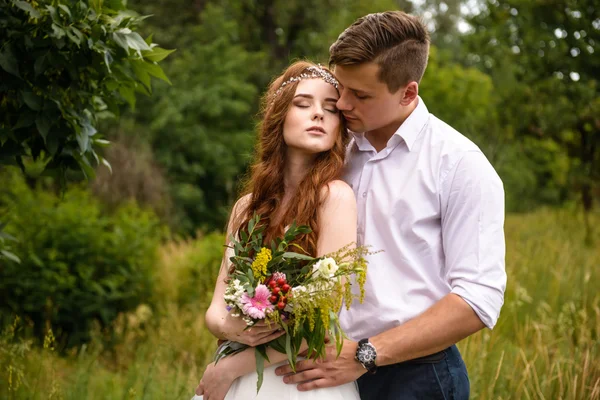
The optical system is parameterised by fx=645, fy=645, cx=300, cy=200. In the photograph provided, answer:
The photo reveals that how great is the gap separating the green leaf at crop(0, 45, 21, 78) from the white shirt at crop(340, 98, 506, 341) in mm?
1703

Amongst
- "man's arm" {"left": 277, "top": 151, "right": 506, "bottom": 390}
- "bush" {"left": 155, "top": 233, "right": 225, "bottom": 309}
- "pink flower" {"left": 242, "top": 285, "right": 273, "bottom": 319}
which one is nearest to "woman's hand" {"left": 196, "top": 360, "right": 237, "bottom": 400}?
"man's arm" {"left": 277, "top": 151, "right": 506, "bottom": 390}

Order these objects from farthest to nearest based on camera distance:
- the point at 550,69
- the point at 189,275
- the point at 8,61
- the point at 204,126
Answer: the point at 204,126
the point at 550,69
the point at 189,275
the point at 8,61

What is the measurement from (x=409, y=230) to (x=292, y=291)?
63 centimetres

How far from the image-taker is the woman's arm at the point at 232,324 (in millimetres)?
2455

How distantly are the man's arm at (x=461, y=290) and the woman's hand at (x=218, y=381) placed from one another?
0.76 feet

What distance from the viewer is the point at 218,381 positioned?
264 centimetres

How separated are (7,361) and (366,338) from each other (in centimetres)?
309

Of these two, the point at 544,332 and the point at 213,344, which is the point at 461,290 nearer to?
the point at 544,332

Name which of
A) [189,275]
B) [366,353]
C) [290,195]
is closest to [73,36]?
[290,195]

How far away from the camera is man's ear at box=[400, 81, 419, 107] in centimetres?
286

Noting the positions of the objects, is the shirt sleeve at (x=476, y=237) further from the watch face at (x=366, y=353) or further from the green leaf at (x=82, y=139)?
the green leaf at (x=82, y=139)

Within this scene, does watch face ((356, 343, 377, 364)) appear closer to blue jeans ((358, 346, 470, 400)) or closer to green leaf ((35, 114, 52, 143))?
blue jeans ((358, 346, 470, 400))

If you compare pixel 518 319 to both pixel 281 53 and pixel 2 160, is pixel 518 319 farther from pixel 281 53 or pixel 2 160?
pixel 281 53

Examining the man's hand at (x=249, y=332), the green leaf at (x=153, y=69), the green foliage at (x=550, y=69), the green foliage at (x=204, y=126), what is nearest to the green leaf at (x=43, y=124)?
the green leaf at (x=153, y=69)
